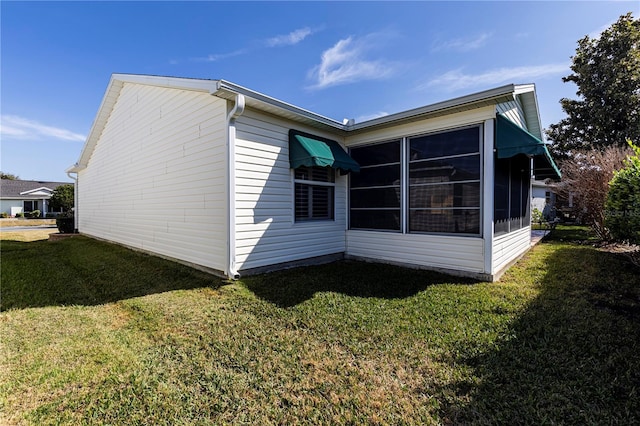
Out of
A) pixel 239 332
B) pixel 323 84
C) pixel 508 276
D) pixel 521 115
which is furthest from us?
pixel 323 84

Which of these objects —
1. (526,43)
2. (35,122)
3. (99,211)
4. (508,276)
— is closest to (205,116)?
(508,276)

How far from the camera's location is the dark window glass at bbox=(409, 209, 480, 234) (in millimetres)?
5902

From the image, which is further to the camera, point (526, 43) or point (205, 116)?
point (526, 43)

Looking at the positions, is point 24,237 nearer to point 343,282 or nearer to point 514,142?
point 343,282

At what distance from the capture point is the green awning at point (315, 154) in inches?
250

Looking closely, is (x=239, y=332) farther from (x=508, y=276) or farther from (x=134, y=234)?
(x=134, y=234)

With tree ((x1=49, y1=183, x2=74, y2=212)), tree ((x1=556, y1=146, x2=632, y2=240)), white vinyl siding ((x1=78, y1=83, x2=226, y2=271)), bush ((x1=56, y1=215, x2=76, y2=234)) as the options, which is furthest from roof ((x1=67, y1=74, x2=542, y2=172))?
tree ((x1=49, y1=183, x2=74, y2=212))

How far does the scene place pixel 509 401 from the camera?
233 cm

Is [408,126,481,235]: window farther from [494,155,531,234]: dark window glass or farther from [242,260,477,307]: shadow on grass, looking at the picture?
[242,260,477,307]: shadow on grass

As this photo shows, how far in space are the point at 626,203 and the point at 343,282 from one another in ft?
20.3

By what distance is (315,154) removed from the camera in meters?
6.38

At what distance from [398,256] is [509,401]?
4637 mm

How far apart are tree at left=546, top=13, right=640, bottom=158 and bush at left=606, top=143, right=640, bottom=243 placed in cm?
1450

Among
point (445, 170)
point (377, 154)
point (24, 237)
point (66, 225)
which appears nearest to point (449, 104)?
point (445, 170)
